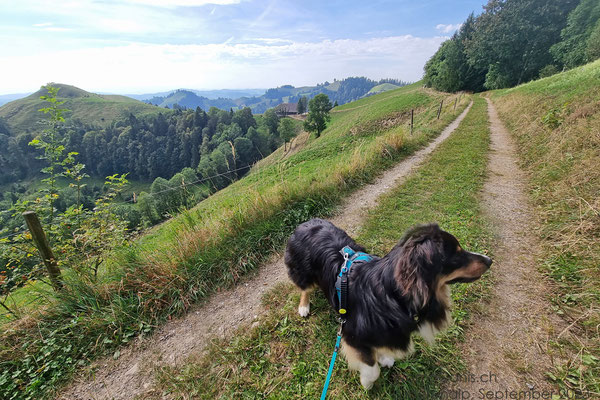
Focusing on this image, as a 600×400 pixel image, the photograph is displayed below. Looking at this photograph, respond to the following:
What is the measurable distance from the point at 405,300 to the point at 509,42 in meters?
62.9

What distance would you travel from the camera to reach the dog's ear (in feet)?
6.58

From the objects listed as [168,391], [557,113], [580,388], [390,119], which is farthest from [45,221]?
[390,119]

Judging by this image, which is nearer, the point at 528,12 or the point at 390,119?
the point at 390,119

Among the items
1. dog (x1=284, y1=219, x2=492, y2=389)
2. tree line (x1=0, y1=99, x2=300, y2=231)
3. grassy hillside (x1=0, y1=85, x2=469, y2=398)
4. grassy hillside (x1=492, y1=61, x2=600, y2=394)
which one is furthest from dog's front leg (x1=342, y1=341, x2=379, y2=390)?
tree line (x1=0, y1=99, x2=300, y2=231)

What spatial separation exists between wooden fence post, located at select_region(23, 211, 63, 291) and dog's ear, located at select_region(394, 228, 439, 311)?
15.2 ft

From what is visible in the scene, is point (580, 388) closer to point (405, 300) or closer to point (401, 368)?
point (401, 368)

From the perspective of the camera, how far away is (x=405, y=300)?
2.15 metres

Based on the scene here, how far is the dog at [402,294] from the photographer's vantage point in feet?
6.66

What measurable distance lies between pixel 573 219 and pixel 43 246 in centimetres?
849

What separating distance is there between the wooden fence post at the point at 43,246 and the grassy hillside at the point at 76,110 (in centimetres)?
14119

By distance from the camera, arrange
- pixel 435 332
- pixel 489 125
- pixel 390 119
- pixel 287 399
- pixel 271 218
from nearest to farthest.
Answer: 1. pixel 435 332
2. pixel 287 399
3. pixel 271 218
4. pixel 489 125
5. pixel 390 119

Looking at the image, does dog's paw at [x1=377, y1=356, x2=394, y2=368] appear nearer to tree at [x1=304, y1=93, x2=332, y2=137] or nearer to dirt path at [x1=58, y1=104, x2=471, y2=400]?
dirt path at [x1=58, y1=104, x2=471, y2=400]

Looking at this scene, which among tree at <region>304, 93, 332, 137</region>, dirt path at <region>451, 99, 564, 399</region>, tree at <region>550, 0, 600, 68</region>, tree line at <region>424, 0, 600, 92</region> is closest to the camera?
dirt path at <region>451, 99, 564, 399</region>

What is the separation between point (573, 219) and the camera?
4.17 meters
